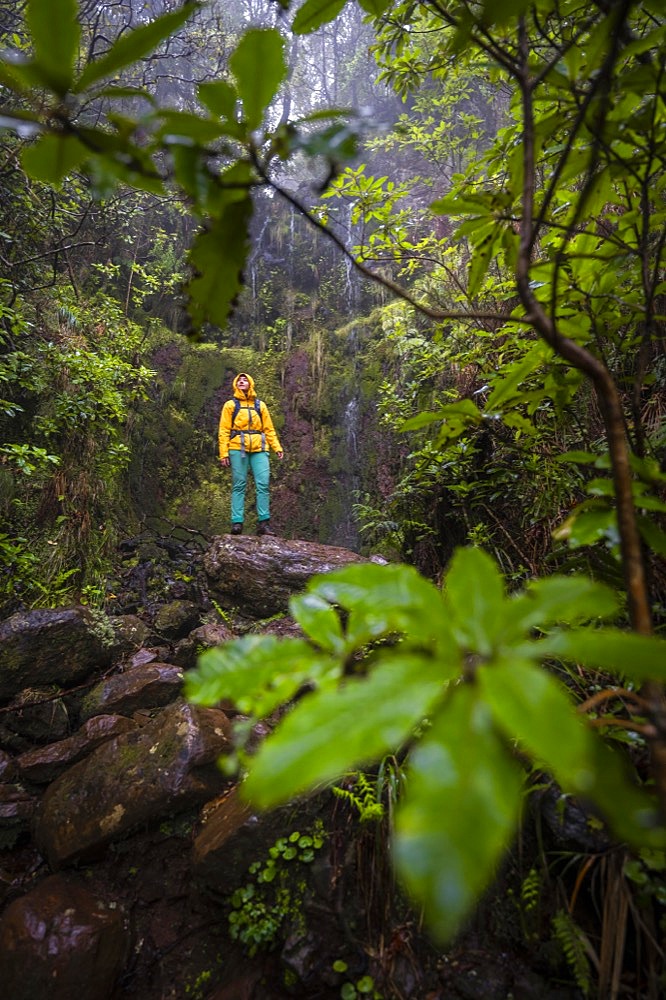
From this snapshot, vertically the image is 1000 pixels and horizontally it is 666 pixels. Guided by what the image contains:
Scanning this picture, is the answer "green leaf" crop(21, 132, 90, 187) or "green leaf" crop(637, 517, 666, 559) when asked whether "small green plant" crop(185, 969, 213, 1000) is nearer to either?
A: "green leaf" crop(637, 517, 666, 559)

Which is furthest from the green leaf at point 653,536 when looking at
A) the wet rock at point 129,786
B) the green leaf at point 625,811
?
the wet rock at point 129,786

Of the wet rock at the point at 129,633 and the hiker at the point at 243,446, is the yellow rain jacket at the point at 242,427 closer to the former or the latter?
the hiker at the point at 243,446

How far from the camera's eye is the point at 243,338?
9609 mm

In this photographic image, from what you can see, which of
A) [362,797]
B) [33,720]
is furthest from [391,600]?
[33,720]

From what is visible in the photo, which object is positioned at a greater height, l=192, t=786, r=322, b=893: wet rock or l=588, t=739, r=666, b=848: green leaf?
l=588, t=739, r=666, b=848: green leaf

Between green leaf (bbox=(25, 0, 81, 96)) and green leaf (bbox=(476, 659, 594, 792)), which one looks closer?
green leaf (bbox=(476, 659, 594, 792))

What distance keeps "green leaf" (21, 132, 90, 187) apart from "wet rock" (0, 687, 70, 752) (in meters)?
4.00

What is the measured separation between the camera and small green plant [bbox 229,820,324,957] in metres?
2.16

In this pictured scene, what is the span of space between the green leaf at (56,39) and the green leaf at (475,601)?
2.09 feet

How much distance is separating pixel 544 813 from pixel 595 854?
20 cm

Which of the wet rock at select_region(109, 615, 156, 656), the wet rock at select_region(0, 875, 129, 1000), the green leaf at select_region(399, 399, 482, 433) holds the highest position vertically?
the green leaf at select_region(399, 399, 482, 433)

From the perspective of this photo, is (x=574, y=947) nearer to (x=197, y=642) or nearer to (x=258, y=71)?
(x=258, y=71)

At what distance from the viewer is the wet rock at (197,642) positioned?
13.8 ft

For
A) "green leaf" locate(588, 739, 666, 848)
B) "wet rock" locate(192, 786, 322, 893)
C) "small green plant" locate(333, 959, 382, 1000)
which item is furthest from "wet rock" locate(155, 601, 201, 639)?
"green leaf" locate(588, 739, 666, 848)
